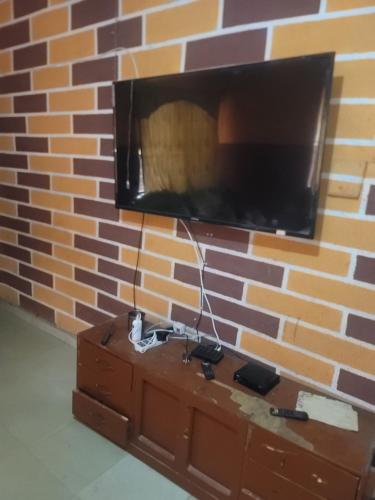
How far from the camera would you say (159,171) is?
176 centimetres

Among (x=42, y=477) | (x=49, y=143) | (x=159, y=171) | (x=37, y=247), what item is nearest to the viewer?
(x=42, y=477)

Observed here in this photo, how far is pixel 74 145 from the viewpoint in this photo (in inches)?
87.9

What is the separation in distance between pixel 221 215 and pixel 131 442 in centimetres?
115

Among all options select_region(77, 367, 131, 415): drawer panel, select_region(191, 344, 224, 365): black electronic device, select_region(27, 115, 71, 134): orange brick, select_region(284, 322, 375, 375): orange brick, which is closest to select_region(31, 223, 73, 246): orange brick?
select_region(27, 115, 71, 134): orange brick

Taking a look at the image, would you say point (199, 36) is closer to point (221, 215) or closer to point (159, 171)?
point (159, 171)

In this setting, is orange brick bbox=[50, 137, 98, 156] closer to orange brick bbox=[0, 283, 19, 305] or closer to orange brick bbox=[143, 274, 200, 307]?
orange brick bbox=[143, 274, 200, 307]

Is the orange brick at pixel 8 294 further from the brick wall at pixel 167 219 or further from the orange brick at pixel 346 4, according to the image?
the orange brick at pixel 346 4

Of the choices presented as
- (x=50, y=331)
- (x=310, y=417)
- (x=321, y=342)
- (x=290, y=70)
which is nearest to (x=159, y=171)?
(x=290, y=70)

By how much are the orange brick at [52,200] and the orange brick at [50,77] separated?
0.58 metres

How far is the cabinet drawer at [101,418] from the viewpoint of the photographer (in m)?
1.65

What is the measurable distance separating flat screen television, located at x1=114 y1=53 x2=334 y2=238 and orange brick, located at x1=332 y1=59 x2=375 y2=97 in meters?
0.10

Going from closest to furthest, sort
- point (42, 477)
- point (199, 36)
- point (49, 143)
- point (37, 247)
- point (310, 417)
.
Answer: point (310, 417), point (42, 477), point (199, 36), point (49, 143), point (37, 247)

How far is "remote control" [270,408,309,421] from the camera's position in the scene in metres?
1.28

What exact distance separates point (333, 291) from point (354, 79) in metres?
0.81
